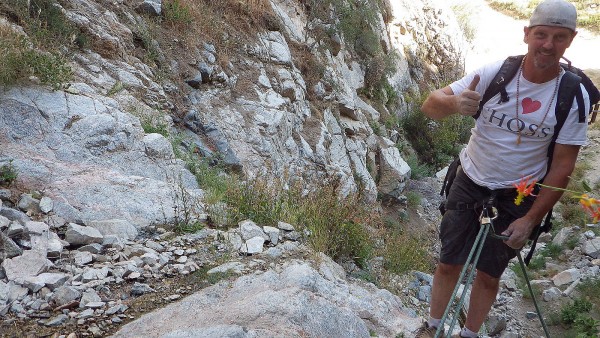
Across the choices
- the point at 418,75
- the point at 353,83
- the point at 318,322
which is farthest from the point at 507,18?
the point at 318,322

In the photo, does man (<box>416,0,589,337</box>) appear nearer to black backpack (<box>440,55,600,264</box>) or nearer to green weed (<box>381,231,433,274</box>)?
black backpack (<box>440,55,600,264</box>)

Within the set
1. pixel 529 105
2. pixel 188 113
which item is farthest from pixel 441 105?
pixel 188 113

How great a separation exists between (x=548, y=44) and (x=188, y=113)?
211 inches

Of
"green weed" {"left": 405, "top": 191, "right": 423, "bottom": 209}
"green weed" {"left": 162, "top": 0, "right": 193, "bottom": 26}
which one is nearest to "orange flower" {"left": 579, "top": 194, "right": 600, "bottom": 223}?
"green weed" {"left": 162, "top": 0, "right": 193, "bottom": 26}

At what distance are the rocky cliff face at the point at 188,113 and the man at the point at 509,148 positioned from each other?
2.35 meters

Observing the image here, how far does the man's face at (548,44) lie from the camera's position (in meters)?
2.55

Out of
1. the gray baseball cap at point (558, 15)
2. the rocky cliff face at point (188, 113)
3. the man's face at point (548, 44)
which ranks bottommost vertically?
the rocky cliff face at point (188, 113)

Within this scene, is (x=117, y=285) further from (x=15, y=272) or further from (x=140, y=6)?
(x=140, y=6)

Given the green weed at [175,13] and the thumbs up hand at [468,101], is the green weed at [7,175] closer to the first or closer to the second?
the thumbs up hand at [468,101]

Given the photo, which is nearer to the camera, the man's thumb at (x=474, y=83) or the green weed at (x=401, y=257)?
the man's thumb at (x=474, y=83)

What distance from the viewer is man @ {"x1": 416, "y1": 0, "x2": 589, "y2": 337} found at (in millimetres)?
2607

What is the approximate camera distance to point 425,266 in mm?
6582

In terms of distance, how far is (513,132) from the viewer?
277 centimetres

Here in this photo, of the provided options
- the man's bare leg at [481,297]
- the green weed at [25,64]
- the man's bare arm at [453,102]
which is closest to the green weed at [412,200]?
the green weed at [25,64]
